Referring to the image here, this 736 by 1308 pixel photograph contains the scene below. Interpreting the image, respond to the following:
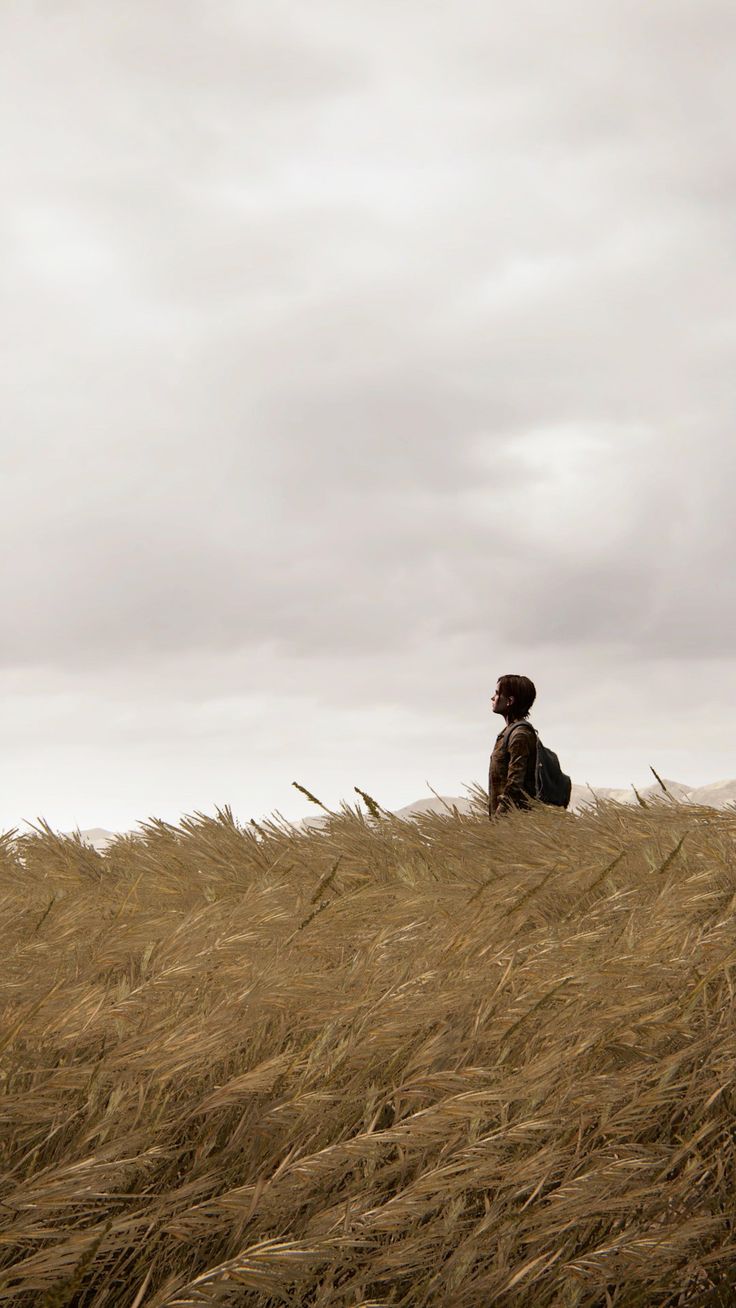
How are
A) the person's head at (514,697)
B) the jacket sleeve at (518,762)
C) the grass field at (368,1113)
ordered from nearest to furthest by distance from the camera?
1. the grass field at (368,1113)
2. the jacket sleeve at (518,762)
3. the person's head at (514,697)

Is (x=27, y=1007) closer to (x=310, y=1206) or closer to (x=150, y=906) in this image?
(x=310, y=1206)

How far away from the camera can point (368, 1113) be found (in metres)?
2.18

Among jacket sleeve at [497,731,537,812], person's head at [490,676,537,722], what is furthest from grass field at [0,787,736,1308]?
person's head at [490,676,537,722]

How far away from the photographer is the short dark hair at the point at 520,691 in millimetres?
7148

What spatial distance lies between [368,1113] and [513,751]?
15.8 feet

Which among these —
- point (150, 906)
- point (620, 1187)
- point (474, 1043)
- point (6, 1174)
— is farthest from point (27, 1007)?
point (150, 906)

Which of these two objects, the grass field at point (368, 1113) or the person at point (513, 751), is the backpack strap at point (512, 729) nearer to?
the person at point (513, 751)

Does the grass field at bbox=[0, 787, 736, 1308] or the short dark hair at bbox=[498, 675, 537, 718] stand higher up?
the short dark hair at bbox=[498, 675, 537, 718]

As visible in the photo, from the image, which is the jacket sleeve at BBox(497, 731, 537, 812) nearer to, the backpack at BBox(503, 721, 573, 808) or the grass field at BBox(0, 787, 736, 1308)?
the backpack at BBox(503, 721, 573, 808)

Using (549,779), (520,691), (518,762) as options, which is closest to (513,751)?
(518,762)

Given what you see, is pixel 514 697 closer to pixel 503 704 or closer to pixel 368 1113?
pixel 503 704

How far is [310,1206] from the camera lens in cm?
202

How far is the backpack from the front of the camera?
6926mm

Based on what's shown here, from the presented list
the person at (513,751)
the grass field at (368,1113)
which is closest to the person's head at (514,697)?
the person at (513,751)
